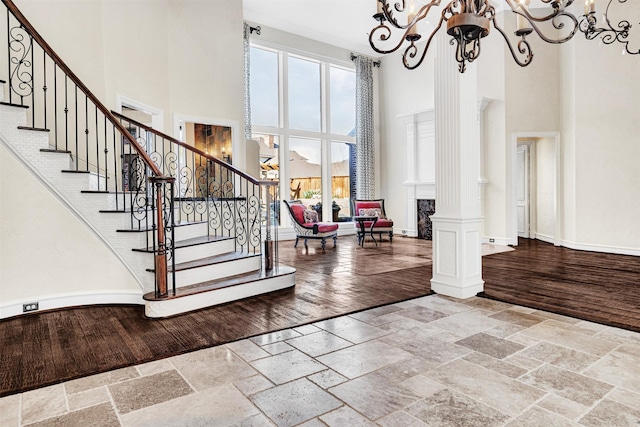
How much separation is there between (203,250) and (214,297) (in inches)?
31.6

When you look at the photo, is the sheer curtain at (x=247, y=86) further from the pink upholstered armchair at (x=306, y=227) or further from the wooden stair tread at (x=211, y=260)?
the wooden stair tread at (x=211, y=260)

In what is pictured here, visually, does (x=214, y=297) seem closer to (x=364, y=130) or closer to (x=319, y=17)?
(x=319, y=17)

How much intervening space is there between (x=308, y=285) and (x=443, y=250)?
5.25ft

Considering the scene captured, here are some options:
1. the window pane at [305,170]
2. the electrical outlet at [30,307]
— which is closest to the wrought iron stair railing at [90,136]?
the electrical outlet at [30,307]

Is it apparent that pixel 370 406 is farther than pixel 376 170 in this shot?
No

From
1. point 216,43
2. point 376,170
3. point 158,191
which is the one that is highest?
point 216,43

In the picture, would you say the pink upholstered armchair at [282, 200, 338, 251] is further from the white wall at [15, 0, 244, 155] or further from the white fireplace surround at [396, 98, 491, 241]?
the white fireplace surround at [396, 98, 491, 241]

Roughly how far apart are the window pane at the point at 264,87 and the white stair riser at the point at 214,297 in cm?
538

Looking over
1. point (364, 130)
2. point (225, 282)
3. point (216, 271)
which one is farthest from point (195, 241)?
point (364, 130)

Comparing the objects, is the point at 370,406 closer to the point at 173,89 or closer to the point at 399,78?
the point at 173,89

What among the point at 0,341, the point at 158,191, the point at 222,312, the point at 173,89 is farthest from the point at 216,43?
the point at 0,341

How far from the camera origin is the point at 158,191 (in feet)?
11.1

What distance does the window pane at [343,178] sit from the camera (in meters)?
10.4

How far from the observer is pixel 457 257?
396 centimetres
